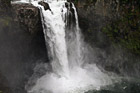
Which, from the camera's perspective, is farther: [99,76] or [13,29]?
[99,76]

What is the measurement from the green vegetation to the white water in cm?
319

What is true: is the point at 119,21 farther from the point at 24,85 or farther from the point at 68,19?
the point at 24,85

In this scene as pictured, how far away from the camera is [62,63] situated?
13930 millimetres

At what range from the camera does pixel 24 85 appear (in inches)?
499

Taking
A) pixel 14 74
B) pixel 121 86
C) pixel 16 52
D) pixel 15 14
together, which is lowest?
pixel 121 86

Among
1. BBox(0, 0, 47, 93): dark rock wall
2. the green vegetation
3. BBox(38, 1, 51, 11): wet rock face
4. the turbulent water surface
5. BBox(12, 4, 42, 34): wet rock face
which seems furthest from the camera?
BBox(38, 1, 51, 11): wet rock face

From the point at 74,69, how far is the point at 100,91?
3.70 metres

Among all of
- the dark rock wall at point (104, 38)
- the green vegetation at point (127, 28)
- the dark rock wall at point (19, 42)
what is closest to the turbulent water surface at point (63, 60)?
the dark rock wall at point (19, 42)

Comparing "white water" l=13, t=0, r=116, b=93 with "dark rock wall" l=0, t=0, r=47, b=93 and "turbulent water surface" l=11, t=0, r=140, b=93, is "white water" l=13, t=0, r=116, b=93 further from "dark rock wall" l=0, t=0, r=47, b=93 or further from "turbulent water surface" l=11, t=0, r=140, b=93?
"dark rock wall" l=0, t=0, r=47, b=93

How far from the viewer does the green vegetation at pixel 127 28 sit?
12617 millimetres

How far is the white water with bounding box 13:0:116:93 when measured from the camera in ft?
41.5

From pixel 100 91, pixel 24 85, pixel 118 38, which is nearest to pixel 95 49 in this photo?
pixel 118 38

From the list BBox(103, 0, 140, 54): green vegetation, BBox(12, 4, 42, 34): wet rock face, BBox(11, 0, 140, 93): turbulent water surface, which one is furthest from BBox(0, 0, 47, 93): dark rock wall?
BBox(103, 0, 140, 54): green vegetation

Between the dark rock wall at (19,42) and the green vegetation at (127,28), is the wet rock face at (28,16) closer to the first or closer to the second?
the dark rock wall at (19,42)
